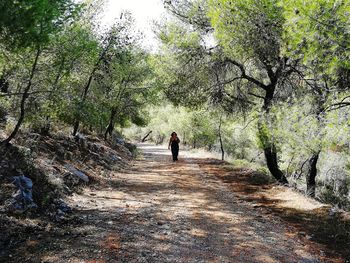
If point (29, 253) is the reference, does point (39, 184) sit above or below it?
above

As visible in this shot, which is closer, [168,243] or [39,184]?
[168,243]

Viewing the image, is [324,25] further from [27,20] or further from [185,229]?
[27,20]

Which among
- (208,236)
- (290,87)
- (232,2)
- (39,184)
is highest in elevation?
(232,2)

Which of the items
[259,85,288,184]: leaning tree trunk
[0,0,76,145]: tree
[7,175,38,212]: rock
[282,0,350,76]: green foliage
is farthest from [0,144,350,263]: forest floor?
[282,0,350,76]: green foliage

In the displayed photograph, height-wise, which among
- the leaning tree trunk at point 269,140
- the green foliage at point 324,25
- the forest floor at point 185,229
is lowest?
the forest floor at point 185,229

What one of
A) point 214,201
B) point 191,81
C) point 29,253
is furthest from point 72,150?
point 29,253

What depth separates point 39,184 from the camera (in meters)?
8.46

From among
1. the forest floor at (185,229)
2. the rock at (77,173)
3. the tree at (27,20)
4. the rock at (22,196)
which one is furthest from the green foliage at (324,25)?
the rock at (77,173)

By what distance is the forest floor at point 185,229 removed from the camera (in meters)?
5.96

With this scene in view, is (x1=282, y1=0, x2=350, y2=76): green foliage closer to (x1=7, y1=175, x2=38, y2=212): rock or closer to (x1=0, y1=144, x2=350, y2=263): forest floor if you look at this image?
(x1=0, y1=144, x2=350, y2=263): forest floor

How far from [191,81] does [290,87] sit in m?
4.53

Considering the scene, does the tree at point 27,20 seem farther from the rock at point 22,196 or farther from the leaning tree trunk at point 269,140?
the leaning tree trunk at point 269,140

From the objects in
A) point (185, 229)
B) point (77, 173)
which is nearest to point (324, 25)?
point (185, 229)

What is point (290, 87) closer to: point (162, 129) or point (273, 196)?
point (273, 196)
